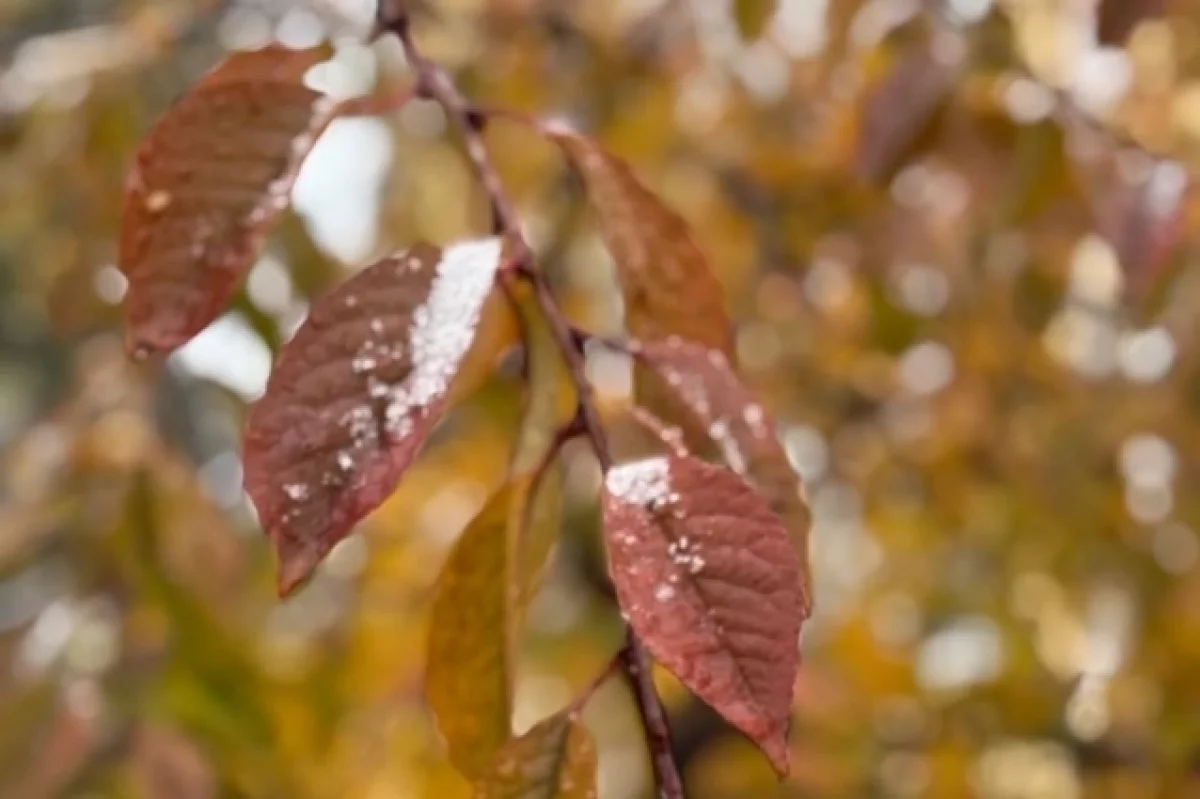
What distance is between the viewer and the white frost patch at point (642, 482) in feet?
1.25

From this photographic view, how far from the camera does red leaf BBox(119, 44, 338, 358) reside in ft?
1.49

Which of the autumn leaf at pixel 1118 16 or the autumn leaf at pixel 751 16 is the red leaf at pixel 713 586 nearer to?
the autumn leaf at pixel 1118 16

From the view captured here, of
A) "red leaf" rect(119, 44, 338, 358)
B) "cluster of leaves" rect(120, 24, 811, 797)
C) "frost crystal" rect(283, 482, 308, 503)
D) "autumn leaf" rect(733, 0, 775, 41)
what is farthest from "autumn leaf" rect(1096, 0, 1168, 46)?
Answer: "frost crystal" rect(283, 482, 308, 503)

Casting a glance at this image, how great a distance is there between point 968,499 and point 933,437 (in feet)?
0.27

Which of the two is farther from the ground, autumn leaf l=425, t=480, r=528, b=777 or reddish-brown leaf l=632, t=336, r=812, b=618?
reddish-brown leaf l=632, t=336, r=812, b=618

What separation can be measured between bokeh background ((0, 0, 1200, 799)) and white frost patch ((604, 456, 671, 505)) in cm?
52

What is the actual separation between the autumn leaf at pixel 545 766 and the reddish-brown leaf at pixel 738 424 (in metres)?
0.11

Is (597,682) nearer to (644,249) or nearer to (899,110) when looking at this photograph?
(644,249)

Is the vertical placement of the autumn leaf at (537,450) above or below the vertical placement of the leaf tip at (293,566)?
below

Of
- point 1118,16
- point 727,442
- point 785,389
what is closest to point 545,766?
point 727,442

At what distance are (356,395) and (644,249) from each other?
16cm

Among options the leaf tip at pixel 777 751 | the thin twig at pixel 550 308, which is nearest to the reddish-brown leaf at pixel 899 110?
the thin twig at pixel 550 308

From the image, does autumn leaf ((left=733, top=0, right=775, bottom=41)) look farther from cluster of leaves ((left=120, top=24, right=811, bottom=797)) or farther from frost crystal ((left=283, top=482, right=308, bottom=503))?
frost crystal ((left=283, top=482, right=308, bottom=503))

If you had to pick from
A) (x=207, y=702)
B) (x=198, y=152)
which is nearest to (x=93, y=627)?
(x=207, y=702)
